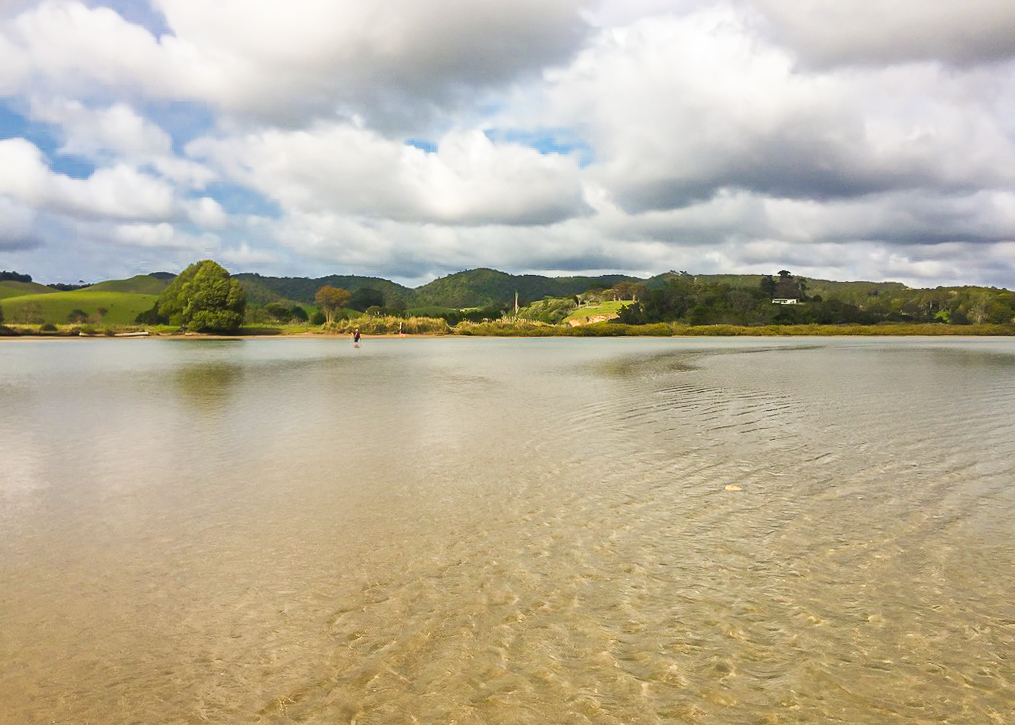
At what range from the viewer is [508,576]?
8000 mm

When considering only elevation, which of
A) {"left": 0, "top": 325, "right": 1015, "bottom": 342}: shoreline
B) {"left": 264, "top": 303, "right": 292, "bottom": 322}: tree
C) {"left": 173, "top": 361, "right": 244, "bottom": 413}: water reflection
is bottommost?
{"left": 173, "top": 361, "right": 244, "bottom": 413}: water reflection

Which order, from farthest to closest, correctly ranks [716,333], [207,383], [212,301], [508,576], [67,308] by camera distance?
1. [67,308]
2. [716,333]
3. [212,301]
4. [207,383]
5. [508,576]

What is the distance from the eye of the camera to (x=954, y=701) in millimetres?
5195

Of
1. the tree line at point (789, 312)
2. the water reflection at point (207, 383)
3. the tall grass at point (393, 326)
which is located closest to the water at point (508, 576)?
the water reflection at point (207, 383)

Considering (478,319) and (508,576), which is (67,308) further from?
(508,576)

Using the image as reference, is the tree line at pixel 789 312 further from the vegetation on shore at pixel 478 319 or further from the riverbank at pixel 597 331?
the riverbank at pixel 597 331

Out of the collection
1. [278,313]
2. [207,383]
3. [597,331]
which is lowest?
[207,383]

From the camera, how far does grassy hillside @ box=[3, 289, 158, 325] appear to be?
551 ft

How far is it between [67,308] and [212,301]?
90.0 meters

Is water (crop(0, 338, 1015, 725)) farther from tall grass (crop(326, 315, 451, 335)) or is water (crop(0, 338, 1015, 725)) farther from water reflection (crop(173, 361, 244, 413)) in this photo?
tall grass (crop(326, 315, 451, 335))

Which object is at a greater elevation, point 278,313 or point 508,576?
point 278,313

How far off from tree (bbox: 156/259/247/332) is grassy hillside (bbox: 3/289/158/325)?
52873mm

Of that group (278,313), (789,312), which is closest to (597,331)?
(789,312)

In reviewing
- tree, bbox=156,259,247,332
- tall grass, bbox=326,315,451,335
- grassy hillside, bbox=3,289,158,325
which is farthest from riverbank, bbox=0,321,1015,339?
grassy hillside, bbox=3,289,158,325
